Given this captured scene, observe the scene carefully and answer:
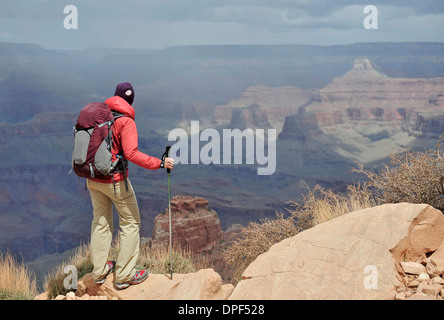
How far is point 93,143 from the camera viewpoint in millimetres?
5098

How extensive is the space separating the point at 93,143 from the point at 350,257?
2.99 m

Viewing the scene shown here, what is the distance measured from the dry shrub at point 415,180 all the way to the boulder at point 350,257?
1597 mm

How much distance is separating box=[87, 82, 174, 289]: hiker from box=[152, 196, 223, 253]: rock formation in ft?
175

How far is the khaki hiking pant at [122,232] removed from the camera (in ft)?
18.0

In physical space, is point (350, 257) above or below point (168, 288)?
above

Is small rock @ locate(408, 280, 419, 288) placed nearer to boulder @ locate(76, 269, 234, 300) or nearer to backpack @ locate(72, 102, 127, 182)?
boulder @ locate(76, 269, 234, 300)

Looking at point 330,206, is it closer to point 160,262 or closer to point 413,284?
point 160,262

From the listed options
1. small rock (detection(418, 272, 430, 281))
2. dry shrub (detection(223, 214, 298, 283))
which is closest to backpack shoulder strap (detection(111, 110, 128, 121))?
small rock (detection(418, 272, 430, 281))

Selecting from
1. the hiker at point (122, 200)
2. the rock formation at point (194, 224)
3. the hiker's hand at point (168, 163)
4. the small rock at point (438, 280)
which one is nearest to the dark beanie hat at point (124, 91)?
the hiker at point (122, 200)

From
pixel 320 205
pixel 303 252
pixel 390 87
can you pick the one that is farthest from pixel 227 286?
pixel 390 87

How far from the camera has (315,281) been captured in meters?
4.85

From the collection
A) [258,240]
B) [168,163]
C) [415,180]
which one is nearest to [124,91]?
[168,163]
